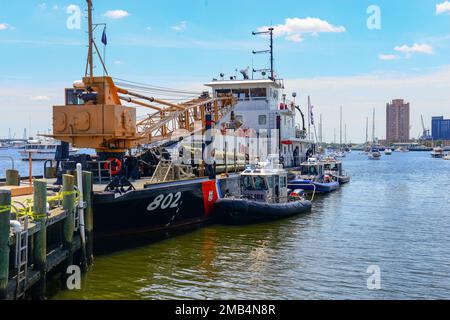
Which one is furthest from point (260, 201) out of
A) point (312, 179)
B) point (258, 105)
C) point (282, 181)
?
point (312, 179)

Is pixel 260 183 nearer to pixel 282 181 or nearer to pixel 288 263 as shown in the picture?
pixel 282 181

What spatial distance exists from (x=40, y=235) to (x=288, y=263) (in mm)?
7834

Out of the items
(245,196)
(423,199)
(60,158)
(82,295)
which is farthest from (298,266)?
(423,199)

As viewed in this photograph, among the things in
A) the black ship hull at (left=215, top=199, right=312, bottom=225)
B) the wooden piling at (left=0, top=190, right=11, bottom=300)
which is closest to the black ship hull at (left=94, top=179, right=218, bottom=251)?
the black ship hull at (left=215, top=199, right=312, bottom=225)

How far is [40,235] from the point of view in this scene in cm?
1113

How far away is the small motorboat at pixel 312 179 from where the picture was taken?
33594mm

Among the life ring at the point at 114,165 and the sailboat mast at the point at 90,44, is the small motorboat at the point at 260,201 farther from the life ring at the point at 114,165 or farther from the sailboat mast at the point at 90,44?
the sailboat mast at the point at 90,44

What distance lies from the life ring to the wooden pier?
2.59 metres

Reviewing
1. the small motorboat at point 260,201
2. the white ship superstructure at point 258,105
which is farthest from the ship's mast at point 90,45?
the white ship superstructure at point 258,105

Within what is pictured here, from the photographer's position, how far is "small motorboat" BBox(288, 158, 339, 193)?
33594 mm

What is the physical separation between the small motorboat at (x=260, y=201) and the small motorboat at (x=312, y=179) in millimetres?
8459

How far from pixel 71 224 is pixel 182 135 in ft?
39.7

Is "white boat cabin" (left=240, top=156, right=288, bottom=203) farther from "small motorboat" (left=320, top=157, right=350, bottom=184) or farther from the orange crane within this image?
"small motorboat" (left=320, top=157, right=350, bottom=184)

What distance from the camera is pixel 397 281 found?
45.2 feet
